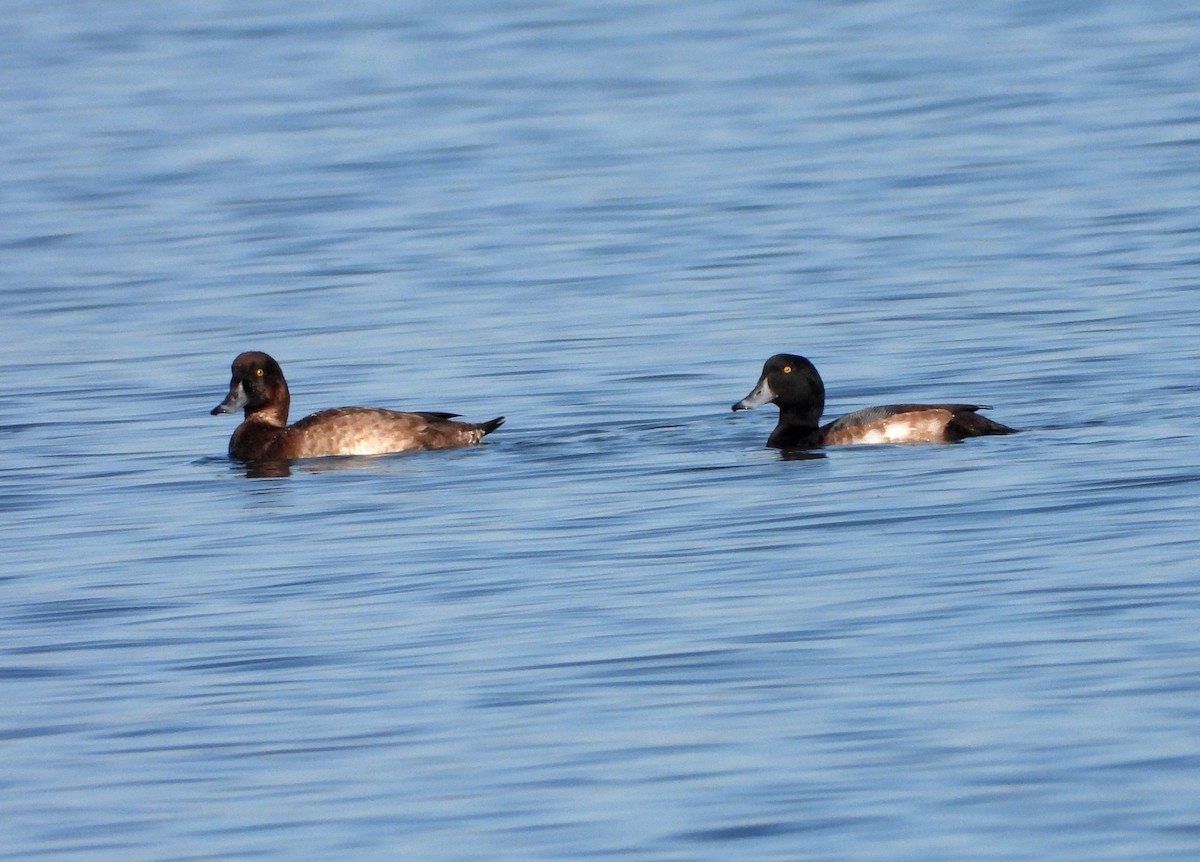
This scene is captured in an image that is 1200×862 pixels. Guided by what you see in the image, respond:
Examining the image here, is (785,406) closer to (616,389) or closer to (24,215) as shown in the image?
(616,389)

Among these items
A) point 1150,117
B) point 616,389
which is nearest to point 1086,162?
point 1150,117

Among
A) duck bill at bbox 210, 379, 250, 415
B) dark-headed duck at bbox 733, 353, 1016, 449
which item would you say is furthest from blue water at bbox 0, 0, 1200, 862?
duck bill at bbox 210, 379, 250, 415

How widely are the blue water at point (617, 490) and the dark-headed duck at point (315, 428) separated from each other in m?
0.22

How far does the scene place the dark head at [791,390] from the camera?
14266mm

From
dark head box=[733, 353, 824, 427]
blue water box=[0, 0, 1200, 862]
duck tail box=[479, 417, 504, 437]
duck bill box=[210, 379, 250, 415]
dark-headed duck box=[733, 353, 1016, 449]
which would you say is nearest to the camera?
blue water box=[0, 0, 1200, 862]

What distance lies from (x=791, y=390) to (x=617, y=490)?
2.08 meters

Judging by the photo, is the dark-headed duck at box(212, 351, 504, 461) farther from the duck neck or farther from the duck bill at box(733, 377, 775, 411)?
the duck bill at box(733, 377, 775, 411)

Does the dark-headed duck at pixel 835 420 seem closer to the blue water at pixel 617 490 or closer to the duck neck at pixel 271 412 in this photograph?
the blue water at pixel 617 490

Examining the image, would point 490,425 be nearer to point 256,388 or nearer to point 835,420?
point 256,388

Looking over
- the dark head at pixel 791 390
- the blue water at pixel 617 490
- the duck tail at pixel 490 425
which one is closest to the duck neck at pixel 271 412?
the blue water at pixel 617 490

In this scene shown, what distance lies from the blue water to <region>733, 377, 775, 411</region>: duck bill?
10.1 inches

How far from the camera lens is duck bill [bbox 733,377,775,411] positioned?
46.8ft

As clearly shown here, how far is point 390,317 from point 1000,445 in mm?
7220

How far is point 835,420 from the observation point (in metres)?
14.5
